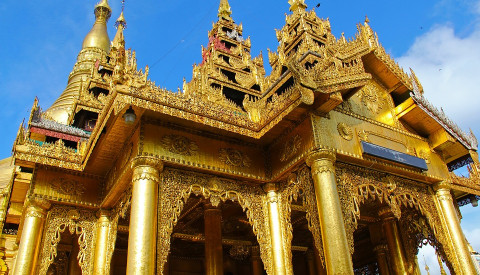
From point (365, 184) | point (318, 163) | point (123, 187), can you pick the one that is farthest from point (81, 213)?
point (365, 184)

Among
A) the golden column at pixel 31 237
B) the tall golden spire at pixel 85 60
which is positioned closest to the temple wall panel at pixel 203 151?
the golden column at pixel 31 237

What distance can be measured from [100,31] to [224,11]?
46.7 ft

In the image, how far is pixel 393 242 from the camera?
1266cm

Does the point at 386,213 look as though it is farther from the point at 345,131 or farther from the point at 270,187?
the point at 270,187

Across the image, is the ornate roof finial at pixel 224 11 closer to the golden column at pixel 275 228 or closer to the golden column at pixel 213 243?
the golden column at pixel 213 243

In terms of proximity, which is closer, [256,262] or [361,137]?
[361,137]

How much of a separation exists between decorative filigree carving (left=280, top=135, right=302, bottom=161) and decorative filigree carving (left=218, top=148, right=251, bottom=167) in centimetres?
89

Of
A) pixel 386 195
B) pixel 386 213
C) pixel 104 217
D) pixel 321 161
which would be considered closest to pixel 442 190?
pixel 386 213

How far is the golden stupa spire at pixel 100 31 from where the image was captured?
3206 cm

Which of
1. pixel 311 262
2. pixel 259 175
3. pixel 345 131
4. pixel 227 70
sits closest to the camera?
pixel 345 131

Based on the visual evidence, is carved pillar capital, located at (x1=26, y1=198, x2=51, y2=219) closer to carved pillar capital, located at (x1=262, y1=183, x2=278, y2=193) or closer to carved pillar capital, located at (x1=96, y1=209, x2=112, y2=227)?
carved pillar capital, located at (x1=96, y1=209, x2=112, y2=227)

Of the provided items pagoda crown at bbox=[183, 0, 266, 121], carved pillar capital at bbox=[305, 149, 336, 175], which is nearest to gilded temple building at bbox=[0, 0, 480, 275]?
carved pillar capital at bbox=[305, 149, 336, 175]

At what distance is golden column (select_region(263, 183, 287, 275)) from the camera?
8.91 metres

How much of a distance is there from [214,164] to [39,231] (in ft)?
15.9
